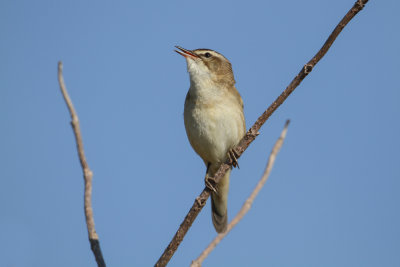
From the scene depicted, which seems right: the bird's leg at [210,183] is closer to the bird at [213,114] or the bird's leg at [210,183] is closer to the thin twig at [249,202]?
the bird at [213,114]

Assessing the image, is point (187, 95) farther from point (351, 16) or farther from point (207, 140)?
point (351, 16)

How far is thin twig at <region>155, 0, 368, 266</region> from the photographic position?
3277 mm

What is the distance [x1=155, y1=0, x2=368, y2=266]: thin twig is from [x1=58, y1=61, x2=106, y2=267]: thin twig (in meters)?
0.64

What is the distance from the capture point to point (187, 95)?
668cm

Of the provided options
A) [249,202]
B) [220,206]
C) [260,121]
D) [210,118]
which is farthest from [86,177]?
[220,206]

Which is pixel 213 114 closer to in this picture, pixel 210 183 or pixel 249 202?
pixel 210 183

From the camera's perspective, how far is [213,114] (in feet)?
20.5

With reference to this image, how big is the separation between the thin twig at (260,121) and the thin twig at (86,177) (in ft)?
2.10

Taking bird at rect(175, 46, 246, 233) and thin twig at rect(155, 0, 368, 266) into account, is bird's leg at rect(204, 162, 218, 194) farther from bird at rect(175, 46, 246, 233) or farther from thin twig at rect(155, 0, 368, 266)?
thin twig at rect(155, 0, 368, 266)

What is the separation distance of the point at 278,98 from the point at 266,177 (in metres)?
1.68

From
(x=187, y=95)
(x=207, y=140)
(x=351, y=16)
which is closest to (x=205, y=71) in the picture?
(x=187, y=95)

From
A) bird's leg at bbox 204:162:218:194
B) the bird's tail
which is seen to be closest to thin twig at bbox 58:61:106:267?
bird's leg at bbox 204:162:218:194

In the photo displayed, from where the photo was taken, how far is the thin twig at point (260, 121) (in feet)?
10.8

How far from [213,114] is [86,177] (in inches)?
157
